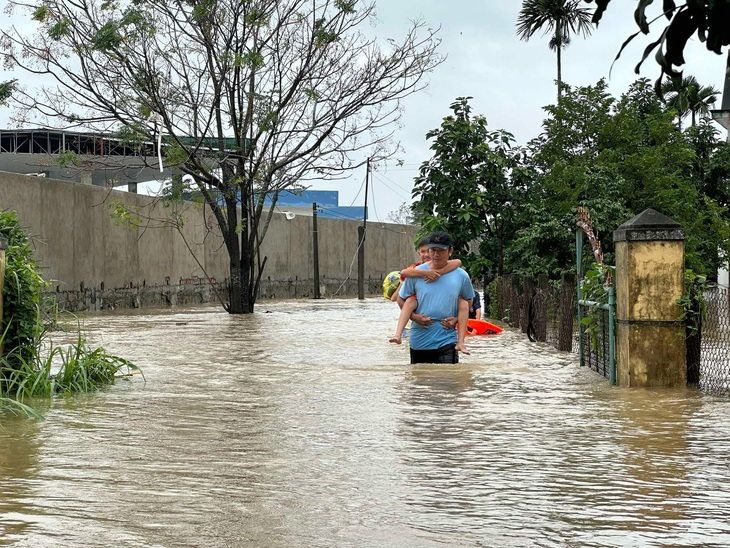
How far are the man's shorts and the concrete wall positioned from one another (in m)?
5.99

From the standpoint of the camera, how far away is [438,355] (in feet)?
39.9

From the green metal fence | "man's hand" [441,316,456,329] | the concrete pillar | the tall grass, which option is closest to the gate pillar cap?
the concrete pillar

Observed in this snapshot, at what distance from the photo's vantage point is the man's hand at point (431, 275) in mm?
11875

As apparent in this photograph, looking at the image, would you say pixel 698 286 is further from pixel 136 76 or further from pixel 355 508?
pixel 136 76

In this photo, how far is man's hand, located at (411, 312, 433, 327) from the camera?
38.4 feet

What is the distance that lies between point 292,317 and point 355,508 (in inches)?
925

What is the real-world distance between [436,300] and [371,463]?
4.64 m

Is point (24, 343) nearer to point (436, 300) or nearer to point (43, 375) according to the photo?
point (43, 375)

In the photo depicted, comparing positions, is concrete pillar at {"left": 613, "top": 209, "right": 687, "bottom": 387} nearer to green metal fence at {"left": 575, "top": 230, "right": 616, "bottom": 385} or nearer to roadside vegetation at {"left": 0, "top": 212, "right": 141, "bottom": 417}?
green metal fence at {"left": 575, "top": 230, "right": 616, "bottom": 385}

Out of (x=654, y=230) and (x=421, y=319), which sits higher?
(x=654, y=230)

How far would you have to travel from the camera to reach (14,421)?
29.3ft

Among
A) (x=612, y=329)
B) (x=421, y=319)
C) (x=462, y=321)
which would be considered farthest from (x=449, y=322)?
(x=612, y=329)

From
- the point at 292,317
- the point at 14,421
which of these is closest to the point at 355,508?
the point at 14,421

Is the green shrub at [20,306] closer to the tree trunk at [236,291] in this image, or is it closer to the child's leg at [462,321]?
the child's leg at [462,321]
